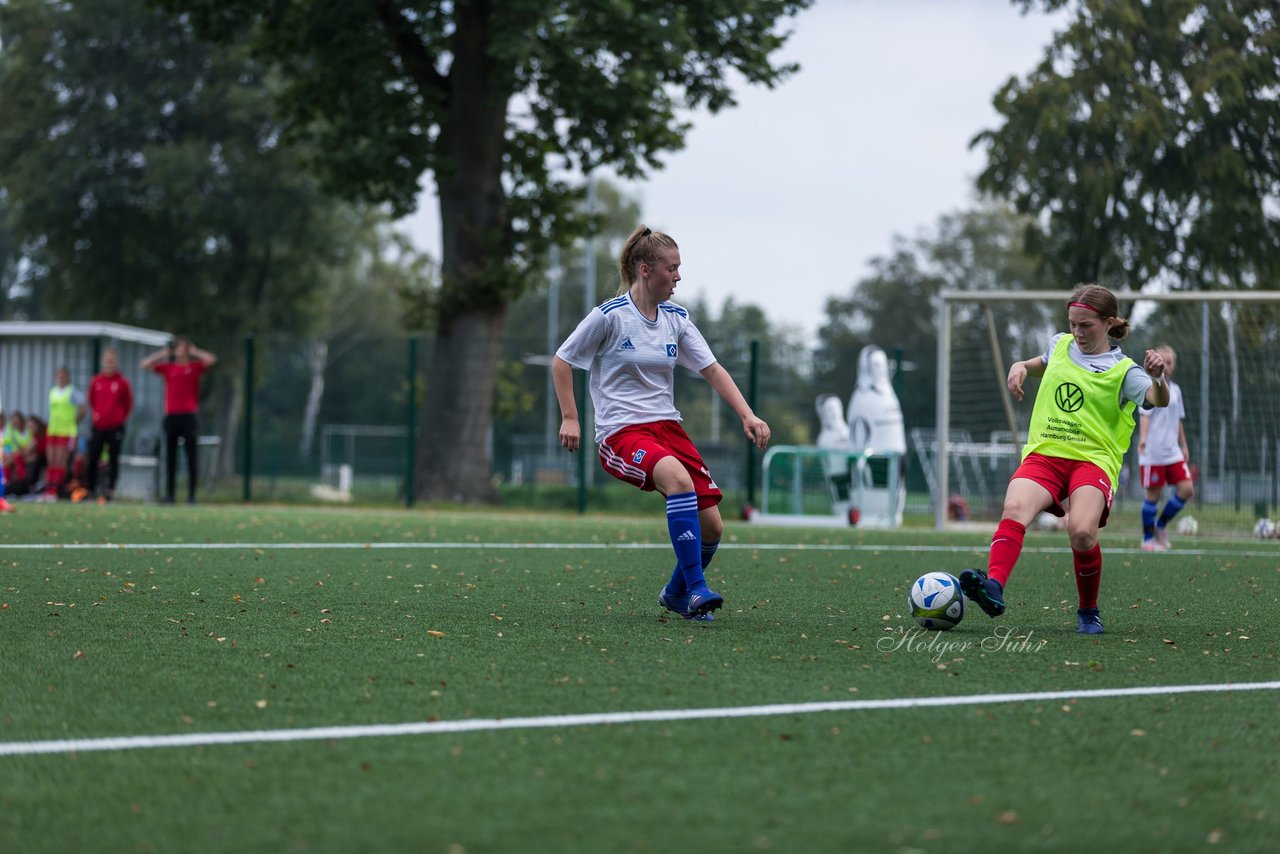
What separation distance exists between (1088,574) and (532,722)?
343 cm

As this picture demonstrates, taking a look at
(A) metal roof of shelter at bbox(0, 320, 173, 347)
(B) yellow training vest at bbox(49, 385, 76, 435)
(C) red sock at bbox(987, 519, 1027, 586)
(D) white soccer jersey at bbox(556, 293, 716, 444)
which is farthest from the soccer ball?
(A) metal roof of shelter at bbox(0, 320, 173, 347)

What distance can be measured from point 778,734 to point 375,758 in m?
1.09

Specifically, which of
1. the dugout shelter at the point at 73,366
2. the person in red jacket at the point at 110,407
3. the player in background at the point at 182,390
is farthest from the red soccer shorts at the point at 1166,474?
the dugout shelter at the point at 73,366

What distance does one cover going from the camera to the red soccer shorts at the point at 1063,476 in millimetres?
6746

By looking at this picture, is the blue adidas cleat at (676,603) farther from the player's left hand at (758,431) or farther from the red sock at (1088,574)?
the red sock at (1088,574)

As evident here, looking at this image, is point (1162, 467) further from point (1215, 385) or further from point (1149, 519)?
point (1215, 385)

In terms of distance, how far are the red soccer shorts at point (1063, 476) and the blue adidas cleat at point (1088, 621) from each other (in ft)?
1.30

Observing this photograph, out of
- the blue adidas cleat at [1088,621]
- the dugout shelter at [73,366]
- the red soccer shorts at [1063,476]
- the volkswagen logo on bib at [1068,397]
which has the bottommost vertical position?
the blue adidas cleat at [1088,621]

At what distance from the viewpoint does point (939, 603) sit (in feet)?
21.7

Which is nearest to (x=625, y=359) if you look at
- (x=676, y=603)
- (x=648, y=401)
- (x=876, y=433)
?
Result: (x=648, y=401)

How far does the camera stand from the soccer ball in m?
6.61

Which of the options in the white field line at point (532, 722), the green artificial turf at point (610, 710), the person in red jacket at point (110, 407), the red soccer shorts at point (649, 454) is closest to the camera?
the green artificial turf at point (610, 710)

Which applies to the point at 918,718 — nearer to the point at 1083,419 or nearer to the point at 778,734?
the point at 778,734

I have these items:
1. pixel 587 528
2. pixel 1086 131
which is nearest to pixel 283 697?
pixel 587 528
